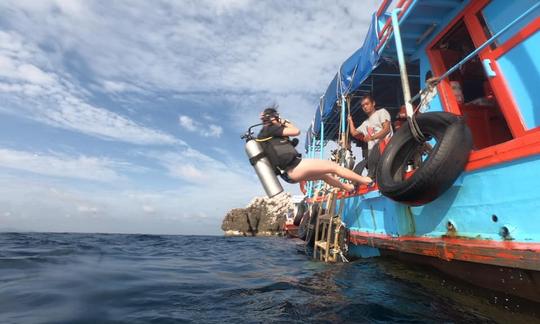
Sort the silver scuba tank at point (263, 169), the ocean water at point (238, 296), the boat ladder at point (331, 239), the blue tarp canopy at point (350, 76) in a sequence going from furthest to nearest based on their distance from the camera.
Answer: the boat ladder at point (331, 239), the blue tarp canopy at point (350, 76), the silver scuba tank at point (263, 169), the ocean water at point (238, 296)

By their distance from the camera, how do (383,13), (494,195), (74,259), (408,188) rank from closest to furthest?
(494,195) → (408,188) → (383,13) → (74,259)

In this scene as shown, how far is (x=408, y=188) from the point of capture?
14.0 feet

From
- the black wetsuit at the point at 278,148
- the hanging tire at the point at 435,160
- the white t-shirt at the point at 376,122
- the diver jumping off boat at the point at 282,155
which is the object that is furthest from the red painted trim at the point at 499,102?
the black wetsuit at the point at 278,148

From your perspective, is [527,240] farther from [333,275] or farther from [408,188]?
[333,275]

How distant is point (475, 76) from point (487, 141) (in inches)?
62.5

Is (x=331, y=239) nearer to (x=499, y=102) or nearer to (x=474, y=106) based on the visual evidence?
(x=474, y=106)

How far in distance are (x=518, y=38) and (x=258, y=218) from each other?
33.7m

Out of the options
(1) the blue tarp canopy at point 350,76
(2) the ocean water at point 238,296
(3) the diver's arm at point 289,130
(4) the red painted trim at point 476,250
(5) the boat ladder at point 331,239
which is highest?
(1) the blue tarp canopy at point 350,76

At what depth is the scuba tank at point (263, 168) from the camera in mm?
5543

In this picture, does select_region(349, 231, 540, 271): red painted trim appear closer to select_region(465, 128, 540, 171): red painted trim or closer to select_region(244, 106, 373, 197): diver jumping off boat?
select_region(465, 128, 540, 171): red painted trim

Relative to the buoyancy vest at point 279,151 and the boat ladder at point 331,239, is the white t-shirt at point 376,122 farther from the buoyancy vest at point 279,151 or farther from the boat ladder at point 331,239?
the buoyancy vest at point 279,151

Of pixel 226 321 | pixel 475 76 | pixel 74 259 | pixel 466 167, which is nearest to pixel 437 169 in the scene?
pixel 466 167

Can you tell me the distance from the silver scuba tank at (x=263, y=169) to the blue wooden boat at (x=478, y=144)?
1.76 meters

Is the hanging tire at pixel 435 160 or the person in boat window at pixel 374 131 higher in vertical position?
the person in boat window at pixel 374 131
